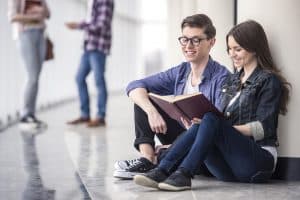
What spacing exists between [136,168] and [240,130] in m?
0.80

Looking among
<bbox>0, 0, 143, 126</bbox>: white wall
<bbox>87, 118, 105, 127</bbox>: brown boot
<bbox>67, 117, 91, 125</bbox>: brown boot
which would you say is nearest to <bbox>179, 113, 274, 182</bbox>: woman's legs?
<bbox>87, 118, 105, 127</bbox>: brown boot

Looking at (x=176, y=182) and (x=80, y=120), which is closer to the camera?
(x=176, y=182)

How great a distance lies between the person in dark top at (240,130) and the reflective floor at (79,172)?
0.32 feet

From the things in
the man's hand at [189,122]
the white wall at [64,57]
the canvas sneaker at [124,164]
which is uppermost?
the man's hand at [189,122]

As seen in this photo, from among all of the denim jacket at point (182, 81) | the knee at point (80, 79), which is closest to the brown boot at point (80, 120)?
the knee at point (80, 79)

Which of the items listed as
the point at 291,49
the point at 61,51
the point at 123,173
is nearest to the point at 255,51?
the point at 291,49

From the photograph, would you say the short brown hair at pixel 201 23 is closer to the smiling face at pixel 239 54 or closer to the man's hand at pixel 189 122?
the smiling face at pixel 239 54

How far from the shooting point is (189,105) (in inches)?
168

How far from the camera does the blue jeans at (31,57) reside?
27.3ft

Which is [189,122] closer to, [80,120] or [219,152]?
[219,152]

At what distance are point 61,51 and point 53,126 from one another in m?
5.79

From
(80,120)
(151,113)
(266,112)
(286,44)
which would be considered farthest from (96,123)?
(266,112)

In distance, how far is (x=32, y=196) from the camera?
14.3ft

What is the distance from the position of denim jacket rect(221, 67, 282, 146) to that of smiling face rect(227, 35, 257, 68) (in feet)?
0.25
